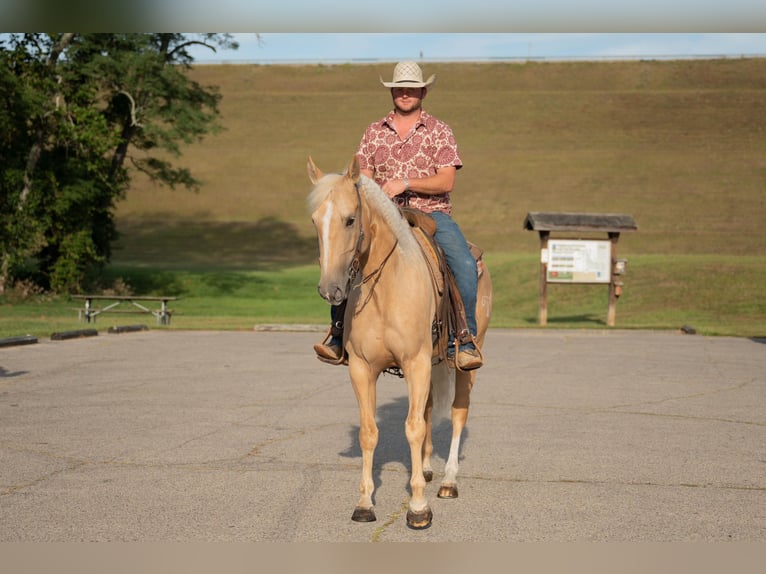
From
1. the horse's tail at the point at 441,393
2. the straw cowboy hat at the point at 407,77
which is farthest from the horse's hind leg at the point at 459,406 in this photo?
the straw cowboy hat at the point at 407,77

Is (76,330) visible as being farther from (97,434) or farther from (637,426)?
(637,426)

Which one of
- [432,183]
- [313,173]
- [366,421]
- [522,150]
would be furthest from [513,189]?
[313,173]

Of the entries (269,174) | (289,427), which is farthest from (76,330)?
(269,174)

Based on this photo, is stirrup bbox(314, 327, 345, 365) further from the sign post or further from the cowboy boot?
the sign post

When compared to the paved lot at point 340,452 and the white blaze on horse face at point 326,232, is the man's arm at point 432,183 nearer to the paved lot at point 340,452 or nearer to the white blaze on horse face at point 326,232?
the white blaze on horse face at point 326,232

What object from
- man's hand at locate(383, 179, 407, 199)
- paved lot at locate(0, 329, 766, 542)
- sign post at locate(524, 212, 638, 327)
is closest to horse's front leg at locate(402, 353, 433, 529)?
paved lot at locate(0, 329, 766, 542)

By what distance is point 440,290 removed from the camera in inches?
291

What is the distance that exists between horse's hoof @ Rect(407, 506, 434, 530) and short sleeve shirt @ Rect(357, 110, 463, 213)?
8.57 feet

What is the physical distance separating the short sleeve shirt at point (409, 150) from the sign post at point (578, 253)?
2015 cm

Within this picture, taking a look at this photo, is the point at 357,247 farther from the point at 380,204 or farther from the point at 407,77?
the point at 407,77

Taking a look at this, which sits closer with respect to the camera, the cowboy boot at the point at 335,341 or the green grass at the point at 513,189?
the cowboy boot at the point at 335,341

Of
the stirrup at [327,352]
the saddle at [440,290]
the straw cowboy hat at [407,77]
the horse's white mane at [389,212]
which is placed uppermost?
the straw cowboy hat at [407,77]

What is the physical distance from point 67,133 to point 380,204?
93.3ft

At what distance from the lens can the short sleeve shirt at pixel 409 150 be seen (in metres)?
7.66
